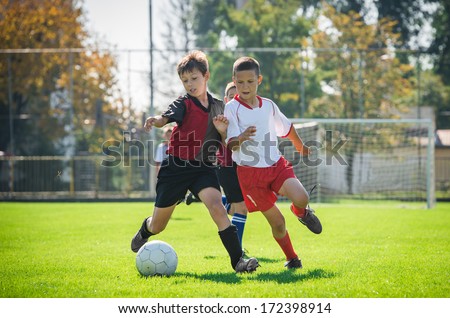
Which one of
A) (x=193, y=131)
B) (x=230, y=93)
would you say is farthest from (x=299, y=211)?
(x=230, y=93)

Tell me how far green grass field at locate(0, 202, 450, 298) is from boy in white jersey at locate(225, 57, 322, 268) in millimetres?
591

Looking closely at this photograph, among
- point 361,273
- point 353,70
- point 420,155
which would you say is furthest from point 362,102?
point 361,273

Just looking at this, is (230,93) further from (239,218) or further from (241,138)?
(241,138)

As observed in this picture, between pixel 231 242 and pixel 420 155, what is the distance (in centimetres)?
1790

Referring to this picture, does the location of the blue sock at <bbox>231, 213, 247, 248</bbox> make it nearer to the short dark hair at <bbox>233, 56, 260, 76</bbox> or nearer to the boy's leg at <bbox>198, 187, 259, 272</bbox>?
the boy's leg at <bbox>198, 187, 259, 272</bbox>

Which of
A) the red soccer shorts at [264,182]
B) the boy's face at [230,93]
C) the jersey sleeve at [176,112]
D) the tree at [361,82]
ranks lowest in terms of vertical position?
the red soccer shorts at [264,182]

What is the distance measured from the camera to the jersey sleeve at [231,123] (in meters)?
6.16

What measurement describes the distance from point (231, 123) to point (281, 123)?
2.17 ft

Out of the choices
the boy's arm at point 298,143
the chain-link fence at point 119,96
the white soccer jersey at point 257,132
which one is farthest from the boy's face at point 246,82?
the chain-link fence at point 119,96

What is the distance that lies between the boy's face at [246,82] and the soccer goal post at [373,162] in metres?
14.4

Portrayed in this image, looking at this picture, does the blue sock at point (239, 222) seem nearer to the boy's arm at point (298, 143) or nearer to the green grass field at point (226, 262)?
the green grass field at point (226, 262)

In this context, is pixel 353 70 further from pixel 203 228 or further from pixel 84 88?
pixel 203 228

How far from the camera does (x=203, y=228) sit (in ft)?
37.7

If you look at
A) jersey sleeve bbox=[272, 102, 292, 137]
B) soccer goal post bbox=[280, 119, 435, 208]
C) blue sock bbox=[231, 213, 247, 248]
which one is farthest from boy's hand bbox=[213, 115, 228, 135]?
soccer goal post bbox=[280, 119, 435, 208]
